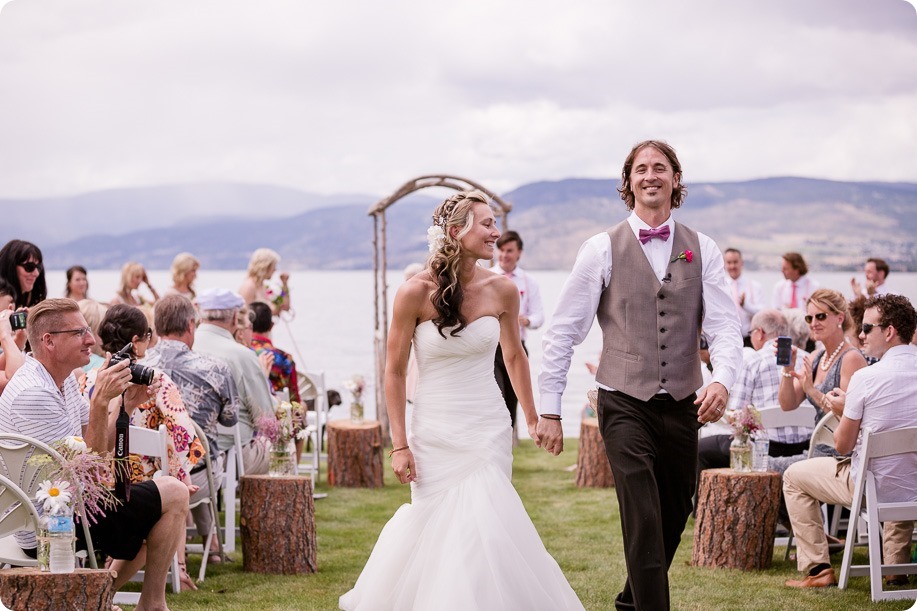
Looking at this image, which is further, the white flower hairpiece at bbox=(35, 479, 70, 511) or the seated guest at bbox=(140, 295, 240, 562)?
the seated guest at bbox=(140, 295, 240, 562)

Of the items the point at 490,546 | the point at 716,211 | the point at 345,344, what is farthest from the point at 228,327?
the point at 716,211

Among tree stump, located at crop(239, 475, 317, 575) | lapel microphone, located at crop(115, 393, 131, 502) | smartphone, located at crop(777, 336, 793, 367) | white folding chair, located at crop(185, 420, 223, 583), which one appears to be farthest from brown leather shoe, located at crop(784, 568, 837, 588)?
lapel microphone, located at crop(115, 393, 131, 502)

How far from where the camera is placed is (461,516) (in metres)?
4.41

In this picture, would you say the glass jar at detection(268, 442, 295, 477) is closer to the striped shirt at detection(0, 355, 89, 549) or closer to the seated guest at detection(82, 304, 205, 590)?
the seated guest at detection(82, 304, 205, 590)

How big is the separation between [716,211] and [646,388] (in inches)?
3719

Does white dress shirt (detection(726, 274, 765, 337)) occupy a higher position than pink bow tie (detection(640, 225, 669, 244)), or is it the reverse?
pink bow tie (detection(640, 225, 669, 244))

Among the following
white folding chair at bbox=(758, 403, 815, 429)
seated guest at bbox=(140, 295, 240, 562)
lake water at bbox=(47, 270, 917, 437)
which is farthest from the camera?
lake water at bbox=(47, 270, 917, 437)

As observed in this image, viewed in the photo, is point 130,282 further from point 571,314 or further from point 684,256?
point 684,256

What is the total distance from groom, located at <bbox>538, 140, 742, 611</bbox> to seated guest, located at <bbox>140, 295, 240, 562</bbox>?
2.37 meters

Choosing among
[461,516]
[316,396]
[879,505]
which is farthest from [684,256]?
[316,396]

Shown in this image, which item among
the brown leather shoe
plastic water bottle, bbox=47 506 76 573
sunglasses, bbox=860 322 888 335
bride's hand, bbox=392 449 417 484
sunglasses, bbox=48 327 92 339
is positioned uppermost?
sunglasses, bbox=48 327 92 339

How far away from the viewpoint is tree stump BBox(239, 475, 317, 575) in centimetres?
613

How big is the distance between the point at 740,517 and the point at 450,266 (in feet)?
8.65

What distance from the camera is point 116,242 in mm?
108062
